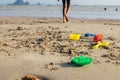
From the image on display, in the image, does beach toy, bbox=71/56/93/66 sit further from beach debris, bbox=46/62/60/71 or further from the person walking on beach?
A: the person walking on beach

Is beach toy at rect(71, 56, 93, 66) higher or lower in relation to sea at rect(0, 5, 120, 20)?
higher

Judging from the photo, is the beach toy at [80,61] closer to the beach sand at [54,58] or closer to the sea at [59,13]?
the beach sand at [54,58]

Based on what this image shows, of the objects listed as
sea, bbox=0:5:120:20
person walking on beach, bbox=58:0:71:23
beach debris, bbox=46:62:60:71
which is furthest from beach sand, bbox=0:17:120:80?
sea, bbox=0:5:120:20

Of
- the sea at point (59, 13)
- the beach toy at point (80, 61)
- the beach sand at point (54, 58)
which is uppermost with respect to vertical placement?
the beach toy at point (80, 61)

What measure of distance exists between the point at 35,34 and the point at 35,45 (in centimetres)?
126

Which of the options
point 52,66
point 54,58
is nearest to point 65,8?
point 54,58

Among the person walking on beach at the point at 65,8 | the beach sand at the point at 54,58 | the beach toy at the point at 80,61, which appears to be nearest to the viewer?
the beach sand at the point at 54,58

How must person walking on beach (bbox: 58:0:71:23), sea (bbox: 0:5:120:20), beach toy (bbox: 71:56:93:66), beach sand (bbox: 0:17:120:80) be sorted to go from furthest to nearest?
sea (bbox: 0:5:120:20) → person walking on beach (bbox: 58:0:71:23) → beach toy (bbox: 71:56:93:66) → beach sand (bbox: 0:17:120:80)

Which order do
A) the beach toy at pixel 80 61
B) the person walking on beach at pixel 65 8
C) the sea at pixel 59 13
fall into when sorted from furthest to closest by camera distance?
1. the sea at pixel 59 13
2. the person walking on beach at pixel 65 8
3. the beach toy at pixel 80 61

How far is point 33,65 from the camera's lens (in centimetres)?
431

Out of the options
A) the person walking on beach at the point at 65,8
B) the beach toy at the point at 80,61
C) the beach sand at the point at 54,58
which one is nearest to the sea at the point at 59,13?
the person walking on beach at the point at 65,8

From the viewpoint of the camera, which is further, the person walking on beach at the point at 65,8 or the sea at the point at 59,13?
the sea at the point at 59,13

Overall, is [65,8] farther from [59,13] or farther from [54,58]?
[59,13]

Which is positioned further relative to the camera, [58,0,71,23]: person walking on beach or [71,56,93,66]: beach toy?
[58,0,71,23]: person walking on beach
